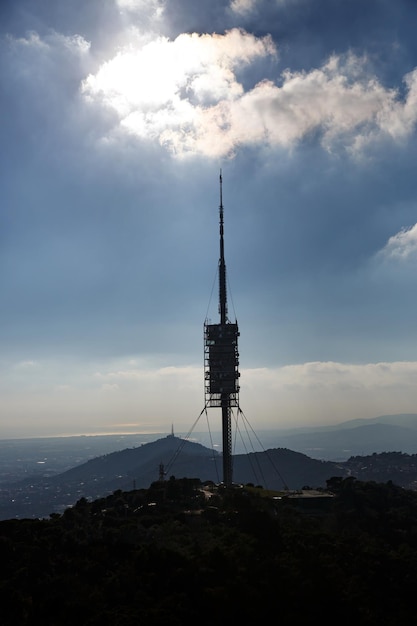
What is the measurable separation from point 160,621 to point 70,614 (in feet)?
18.2

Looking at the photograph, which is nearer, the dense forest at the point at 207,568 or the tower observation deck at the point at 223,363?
the dense forest at the point at 207,568

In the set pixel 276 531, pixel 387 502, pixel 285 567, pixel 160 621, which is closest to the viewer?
pixel 160 621

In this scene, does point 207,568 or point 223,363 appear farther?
point 223,363

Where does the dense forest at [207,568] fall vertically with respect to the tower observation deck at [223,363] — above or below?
below

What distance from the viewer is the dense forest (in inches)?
1320

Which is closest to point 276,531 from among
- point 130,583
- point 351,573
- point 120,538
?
point 351,573

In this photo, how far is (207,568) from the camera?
38094 millimetres

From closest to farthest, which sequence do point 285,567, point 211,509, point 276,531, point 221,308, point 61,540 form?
point 285,567 → point 61,540 → point 276,531 → point 211,509 → point 221,308

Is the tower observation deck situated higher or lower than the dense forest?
higher

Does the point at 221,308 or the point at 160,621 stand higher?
the point at 221,308

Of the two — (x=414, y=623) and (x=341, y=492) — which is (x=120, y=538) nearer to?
(x=414, y=623)

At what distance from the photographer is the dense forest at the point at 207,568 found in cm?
3353

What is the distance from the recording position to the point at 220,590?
3491 cm

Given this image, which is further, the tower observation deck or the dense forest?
the tower observation deck
